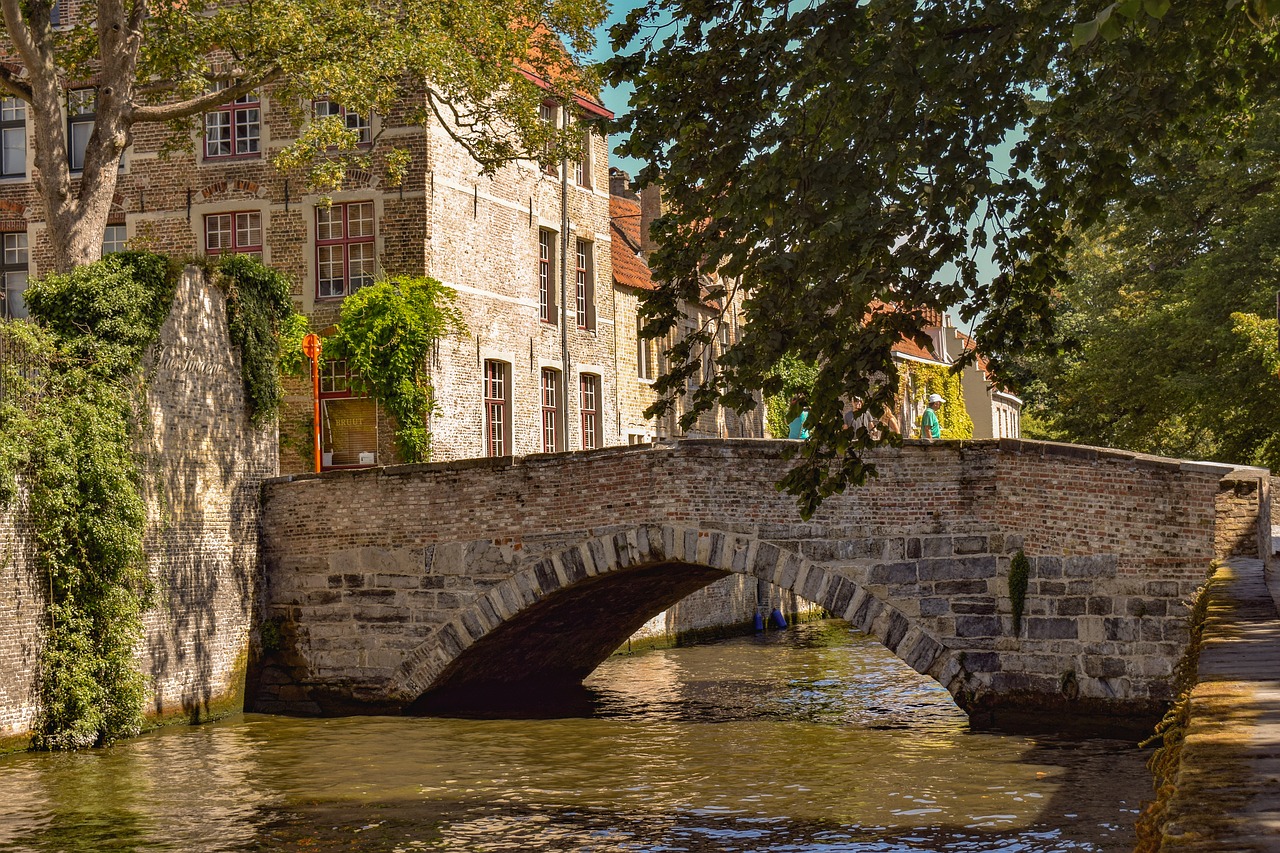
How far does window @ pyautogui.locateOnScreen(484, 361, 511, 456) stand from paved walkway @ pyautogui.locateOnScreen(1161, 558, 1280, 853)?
672 inches

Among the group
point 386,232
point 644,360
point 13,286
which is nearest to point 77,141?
point 13,286

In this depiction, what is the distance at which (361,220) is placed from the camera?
70.6 ft

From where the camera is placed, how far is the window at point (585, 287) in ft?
84.1

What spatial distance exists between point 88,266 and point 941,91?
11534mm

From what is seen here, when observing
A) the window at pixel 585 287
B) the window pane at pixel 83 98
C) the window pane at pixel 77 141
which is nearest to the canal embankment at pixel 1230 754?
the window pane at pixel 83 98

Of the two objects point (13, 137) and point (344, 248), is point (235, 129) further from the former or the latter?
point (13, 137)

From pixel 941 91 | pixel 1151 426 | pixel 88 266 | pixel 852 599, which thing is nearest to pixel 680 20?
pixel 941 91

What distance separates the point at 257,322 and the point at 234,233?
15.2 ft

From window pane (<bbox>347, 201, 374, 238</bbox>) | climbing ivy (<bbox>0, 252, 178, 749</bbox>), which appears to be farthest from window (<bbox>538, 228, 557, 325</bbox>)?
climbing ivy (<bbox>0, 252, 178, 749</bbox>)

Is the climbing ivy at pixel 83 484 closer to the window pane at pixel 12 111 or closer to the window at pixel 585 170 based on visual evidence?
the window pane at pixel 12 111

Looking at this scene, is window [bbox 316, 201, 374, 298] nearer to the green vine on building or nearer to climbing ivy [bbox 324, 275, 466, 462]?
climbing ivy [bbox 324, 275, 466, 462]

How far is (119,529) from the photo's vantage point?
15.3 meters

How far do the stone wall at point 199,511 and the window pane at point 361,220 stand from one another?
4.29 meters

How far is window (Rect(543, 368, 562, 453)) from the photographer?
80.1ft
